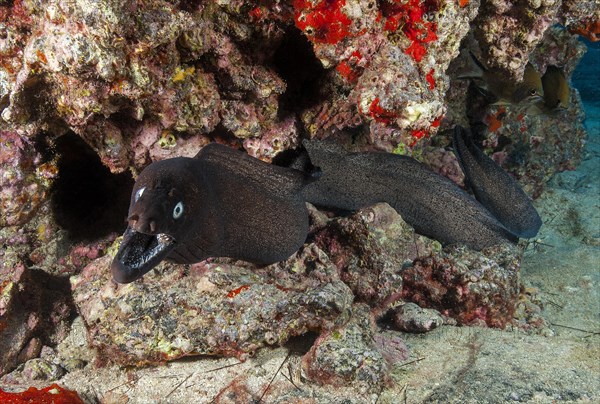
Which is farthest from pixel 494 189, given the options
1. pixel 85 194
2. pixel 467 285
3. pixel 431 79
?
pixel 85 194

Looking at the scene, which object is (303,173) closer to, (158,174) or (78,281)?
(158,174)

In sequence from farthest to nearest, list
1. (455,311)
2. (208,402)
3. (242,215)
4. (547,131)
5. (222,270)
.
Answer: (547,131)
(455,311)
(242,215)
(222,270)
(208,402)

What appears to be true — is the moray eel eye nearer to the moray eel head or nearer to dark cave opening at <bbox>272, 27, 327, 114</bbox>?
the moray eel head

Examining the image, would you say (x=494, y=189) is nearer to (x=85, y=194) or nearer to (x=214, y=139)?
(x=214, y=139)

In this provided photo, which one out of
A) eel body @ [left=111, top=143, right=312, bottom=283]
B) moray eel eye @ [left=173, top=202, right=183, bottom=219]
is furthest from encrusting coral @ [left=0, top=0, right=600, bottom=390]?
moray eel eye @ [left=173, top=202, right=183, bottom=219]

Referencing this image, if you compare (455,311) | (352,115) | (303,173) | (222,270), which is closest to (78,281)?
(222,270)

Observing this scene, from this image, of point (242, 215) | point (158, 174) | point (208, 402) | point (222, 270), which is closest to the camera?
point (158, 174)
